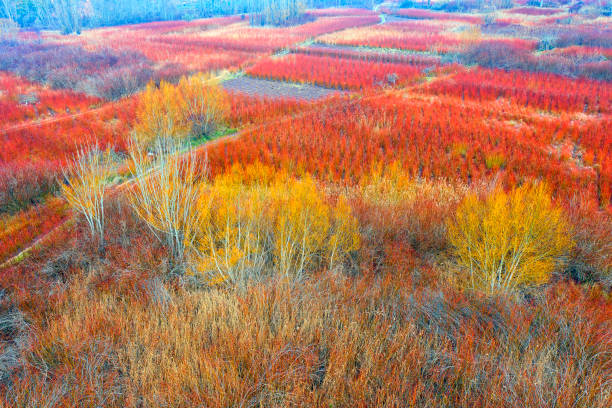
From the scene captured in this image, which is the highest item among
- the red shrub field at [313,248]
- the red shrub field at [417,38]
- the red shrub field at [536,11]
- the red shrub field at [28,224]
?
the red shrub field at [536,11]

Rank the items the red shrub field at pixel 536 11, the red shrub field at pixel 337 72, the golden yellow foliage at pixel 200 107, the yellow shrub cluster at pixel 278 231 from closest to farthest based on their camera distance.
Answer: the yellow shrub cluster at pixel 278 231 < the golden yellow foliage at pixel 200 107 < the red shrub field at pixel 337 72 < the red shrub field at pixel 536 11

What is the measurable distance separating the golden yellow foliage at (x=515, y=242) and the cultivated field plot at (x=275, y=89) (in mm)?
15657

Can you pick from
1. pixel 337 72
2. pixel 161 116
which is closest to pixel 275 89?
pixel 337 72

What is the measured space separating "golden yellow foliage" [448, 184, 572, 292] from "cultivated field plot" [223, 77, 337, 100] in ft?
51.4

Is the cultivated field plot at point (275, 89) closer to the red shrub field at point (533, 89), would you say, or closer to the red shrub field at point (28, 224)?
the red shrub field at point (533, 89)

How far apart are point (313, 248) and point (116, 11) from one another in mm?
65346

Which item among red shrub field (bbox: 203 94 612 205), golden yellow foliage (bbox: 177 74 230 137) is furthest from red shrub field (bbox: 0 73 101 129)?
red shrub field (bbox: 203 94 612 205)

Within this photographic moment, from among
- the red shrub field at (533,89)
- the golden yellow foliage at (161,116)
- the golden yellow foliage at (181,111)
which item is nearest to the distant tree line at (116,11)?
the red shrub field at (533,89)

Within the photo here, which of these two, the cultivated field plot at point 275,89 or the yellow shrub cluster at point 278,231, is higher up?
the cultivated field plot at point 275,89

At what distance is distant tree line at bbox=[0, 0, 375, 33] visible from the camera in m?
47.8

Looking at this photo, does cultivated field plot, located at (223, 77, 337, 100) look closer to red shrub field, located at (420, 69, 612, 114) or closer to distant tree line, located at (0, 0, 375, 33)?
red shrub field, located at (420, 69, 612, 114)

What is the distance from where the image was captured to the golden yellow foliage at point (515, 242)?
19.8ft

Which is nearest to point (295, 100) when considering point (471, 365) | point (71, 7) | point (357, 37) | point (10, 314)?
point (10, 314)

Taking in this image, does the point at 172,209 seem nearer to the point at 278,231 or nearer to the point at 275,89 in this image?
the point at 278,231
